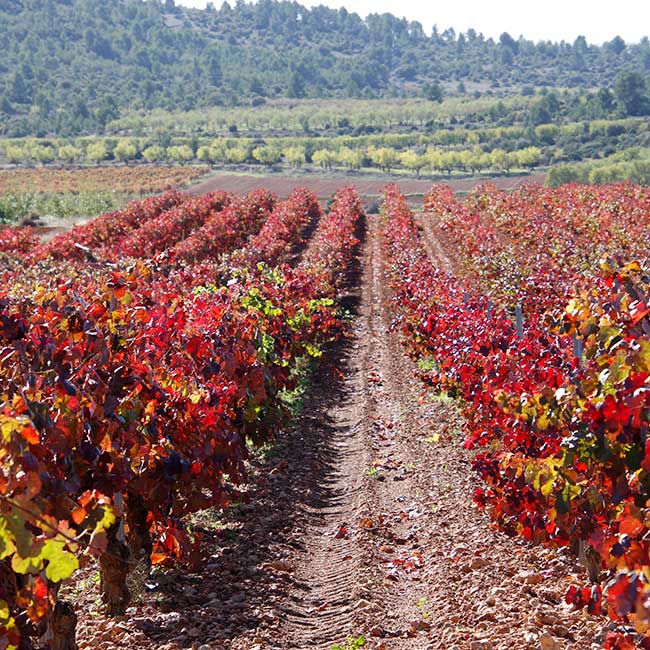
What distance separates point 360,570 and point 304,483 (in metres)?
2.77

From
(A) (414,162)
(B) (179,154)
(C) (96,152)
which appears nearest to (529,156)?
A: (A) (414,162)

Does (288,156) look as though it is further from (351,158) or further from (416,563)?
(416,563)

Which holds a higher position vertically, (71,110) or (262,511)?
(71,110)

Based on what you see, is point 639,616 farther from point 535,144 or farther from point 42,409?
point 535,144

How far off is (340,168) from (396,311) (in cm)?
9637

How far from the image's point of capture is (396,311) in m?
23.9

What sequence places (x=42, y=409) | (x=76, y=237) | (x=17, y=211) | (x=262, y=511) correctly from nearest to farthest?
(x=42, y=409), (x=262, y=511), (x=76, y=237), (x=17, y=211)

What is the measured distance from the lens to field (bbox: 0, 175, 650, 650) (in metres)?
4.78

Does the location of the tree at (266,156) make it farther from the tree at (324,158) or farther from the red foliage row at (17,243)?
the red foliage row at (17,243)

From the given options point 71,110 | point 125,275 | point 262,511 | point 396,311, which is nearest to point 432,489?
point 262,511

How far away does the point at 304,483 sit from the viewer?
1078cm

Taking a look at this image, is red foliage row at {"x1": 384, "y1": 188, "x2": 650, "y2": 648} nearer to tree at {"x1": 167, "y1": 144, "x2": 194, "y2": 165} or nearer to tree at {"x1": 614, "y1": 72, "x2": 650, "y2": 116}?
tree at {"x1": 167, "y1": 144, "x2": 194, "y2": 165}

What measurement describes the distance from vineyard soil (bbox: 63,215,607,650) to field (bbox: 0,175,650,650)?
A: 0.08ft

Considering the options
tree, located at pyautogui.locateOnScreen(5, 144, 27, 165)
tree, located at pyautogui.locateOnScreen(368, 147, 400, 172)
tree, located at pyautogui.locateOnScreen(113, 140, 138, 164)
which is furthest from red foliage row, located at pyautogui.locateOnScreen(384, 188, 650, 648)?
tree, located at pyautogui.locateOnScreen(5, 144, 27, 165)
